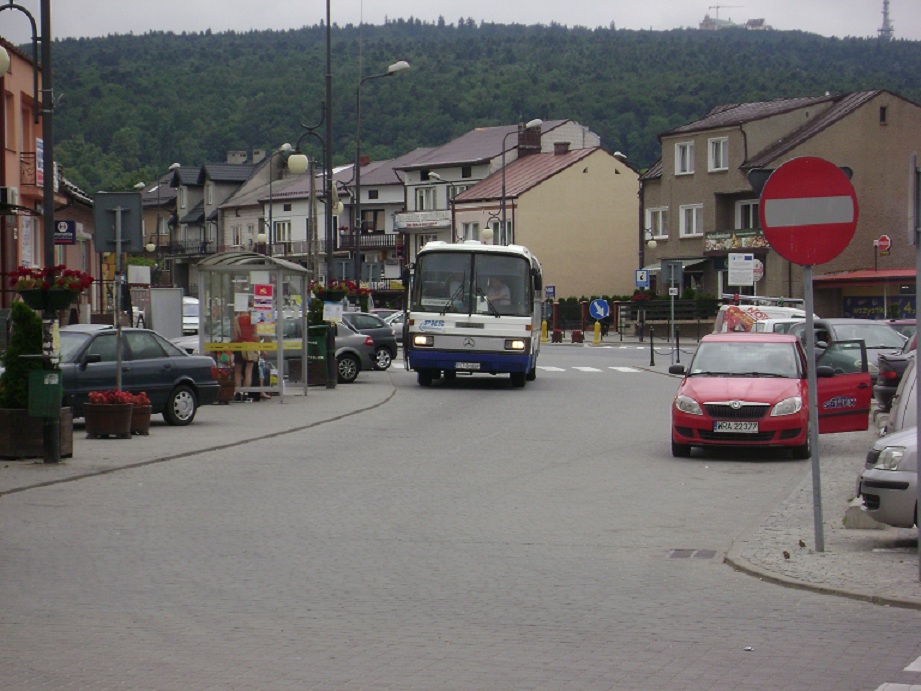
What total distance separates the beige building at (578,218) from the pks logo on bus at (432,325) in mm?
57146

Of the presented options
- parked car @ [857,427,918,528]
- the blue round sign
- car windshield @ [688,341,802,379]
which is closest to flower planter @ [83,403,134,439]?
car windshield @ [688,341,802,379]

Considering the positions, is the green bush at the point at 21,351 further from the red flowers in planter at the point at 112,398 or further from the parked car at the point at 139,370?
the parked car at the point at 139,370

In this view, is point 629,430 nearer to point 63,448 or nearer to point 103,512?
point 63,448

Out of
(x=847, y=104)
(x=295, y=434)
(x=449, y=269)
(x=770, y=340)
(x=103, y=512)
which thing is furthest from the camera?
(x=847, y=104)

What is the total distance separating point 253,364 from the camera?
92.9 feet

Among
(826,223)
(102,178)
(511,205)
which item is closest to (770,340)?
(826,223)

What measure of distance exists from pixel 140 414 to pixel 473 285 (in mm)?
12137

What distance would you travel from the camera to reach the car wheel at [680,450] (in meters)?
18.4

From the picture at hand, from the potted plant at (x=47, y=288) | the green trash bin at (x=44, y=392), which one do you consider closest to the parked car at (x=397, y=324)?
the potted plant at (x=47, y=288)

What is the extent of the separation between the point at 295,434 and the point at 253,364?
688 cm

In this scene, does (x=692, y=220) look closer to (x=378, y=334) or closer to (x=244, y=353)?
(x=378, y=334)

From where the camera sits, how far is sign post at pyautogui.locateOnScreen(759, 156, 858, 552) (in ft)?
34.4

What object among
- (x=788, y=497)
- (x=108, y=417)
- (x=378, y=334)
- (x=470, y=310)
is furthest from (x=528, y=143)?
(x=788, y=497)

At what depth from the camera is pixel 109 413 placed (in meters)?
20.1
